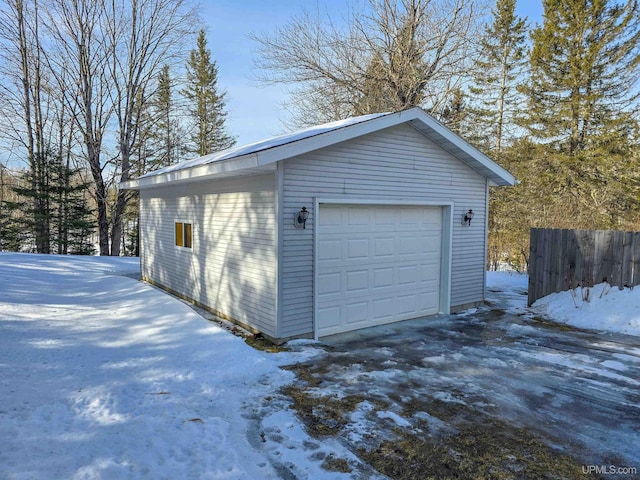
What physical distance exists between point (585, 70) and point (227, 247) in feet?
52.6

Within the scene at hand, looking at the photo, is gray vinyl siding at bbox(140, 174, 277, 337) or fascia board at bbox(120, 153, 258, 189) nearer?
fascia board at bbox(120, 153, 258, 189)

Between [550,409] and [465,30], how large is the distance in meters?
14.4

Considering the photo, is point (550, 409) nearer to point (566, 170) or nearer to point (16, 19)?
point (566, 170)

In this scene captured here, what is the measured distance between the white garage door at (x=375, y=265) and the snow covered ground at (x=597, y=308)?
85.5 inches

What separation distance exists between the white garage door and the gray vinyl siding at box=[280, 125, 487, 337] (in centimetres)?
27

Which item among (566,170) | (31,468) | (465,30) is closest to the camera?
(31,468)

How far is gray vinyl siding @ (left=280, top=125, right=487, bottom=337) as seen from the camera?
18.4ft

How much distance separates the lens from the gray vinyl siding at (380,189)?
562 centimetres

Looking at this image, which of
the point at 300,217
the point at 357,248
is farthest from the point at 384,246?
the point at 300,217

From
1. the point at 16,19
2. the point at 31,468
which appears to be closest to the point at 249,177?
the point at 31,468

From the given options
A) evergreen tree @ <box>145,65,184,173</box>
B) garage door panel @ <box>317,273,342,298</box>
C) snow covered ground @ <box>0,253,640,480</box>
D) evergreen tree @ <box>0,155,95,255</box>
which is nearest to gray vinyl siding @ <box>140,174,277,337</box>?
snow covered ground @ <box>0,253,640,480</box>

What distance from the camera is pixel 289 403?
3.85m

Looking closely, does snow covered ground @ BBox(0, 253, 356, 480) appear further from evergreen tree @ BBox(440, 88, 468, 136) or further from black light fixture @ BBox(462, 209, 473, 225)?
evergreen tree @ BBox(440, 88, 468, 136)

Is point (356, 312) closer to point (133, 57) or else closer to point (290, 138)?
point (290, 138)
